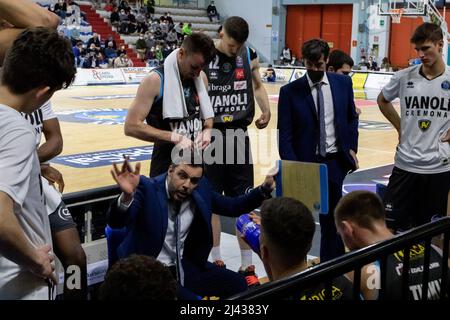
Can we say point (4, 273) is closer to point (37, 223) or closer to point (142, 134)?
point (37, 223)

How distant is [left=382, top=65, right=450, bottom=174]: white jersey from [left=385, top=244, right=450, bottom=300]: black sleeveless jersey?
2099mm

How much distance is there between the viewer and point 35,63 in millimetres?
2066

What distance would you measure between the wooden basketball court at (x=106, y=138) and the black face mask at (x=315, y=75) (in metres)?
4.00

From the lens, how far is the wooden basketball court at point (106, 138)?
29.6ft

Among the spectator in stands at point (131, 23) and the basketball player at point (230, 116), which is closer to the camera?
the basketball player at point (230, 116)

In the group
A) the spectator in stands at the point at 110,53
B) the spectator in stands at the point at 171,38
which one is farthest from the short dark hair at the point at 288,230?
the spectator in stands at the point at 171,38

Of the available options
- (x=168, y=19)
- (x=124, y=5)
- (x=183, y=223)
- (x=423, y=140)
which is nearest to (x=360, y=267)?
(x=183, y=223)

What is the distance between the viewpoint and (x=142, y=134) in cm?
424

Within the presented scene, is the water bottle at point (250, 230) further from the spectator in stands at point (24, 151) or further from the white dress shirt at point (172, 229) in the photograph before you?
the spectator in stands at point (24, 151)

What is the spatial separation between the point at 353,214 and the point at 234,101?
8.23 feet

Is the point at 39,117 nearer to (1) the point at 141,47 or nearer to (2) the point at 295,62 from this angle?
(1) the point at 141,47

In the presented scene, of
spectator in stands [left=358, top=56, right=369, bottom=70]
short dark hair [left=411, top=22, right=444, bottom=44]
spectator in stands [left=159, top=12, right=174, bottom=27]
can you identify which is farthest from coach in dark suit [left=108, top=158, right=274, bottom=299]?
spectator in stands [left=159, top=12, right=174, bottom=27]

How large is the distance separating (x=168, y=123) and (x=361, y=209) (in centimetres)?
195

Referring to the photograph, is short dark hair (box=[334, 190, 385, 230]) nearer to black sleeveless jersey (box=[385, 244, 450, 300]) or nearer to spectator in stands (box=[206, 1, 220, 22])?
black sleeveless jersey (box=[385, 244, 450, 300])
